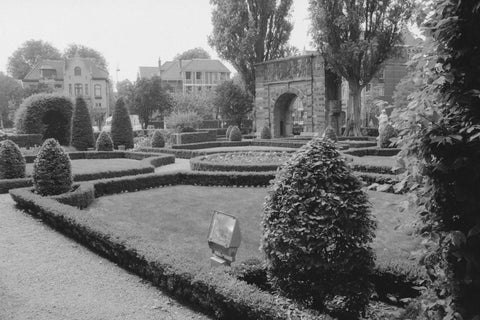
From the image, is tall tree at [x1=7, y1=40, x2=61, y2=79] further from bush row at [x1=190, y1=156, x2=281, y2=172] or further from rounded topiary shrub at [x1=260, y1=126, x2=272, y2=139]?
bush row at [x1=190, y1=156, x2=281, y2=172]

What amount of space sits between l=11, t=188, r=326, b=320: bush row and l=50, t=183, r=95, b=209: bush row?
7.92 ft

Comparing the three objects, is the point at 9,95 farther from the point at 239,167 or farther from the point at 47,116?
the point at 239,167

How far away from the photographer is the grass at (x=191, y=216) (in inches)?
283

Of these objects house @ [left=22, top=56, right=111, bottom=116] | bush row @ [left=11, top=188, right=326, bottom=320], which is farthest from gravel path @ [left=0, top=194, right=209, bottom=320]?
house @ [left=22, top=56, right=111, bottom=116]

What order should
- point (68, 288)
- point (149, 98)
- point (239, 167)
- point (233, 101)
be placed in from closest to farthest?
point (68, 288), point (239, 167), point (233, 101), point (149, 98)

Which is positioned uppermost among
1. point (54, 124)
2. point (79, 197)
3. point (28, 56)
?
point (28, 56)

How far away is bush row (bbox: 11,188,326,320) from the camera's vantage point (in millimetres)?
4193

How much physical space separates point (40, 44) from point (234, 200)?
81621mm

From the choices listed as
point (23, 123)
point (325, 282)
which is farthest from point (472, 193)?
point (23, 123)

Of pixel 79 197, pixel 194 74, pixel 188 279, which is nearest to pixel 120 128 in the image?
pixel 79 197

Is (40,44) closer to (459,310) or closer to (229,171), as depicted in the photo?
(229,171)

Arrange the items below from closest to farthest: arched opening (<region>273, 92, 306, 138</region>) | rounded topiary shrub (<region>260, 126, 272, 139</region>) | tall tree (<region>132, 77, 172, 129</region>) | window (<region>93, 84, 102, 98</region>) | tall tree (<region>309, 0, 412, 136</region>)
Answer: tall tree (<region>309, 0, 412, 136</region>), rounded topiary shrub (<region>260, 126, 272, 139</region>), arched opening (<region>273, 92, 306, 138</region>), tall tree (<region>132, 77, 172, 129</region>), window (<region>93, 84, 102, 98</region>)

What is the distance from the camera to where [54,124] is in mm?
28672

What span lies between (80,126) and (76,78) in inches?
1727
